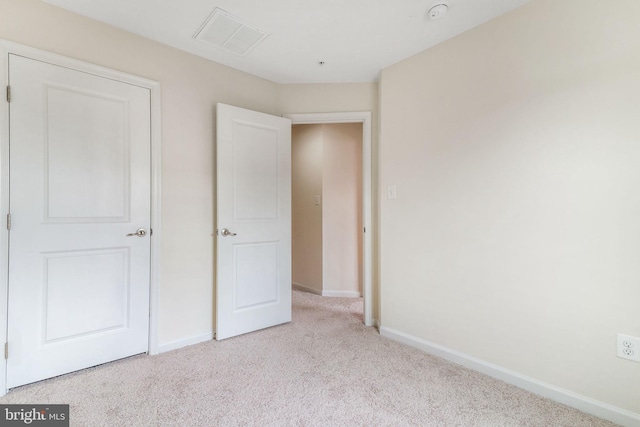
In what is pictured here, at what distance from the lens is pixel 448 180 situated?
2158 mm

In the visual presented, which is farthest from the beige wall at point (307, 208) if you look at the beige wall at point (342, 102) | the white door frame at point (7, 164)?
the white door frame at point (7, 164)

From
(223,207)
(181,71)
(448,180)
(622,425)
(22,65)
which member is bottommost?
(622,425)

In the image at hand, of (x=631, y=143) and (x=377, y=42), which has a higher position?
(x=377, y=42)

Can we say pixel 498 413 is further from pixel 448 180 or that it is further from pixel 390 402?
pixel 448 180

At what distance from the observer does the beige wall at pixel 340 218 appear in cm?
386

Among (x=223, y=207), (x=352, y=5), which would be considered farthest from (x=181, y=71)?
(x=352, y=5)

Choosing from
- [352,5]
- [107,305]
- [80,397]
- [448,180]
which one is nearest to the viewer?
[80,397]

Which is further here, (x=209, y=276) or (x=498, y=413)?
(x=209, y=276)

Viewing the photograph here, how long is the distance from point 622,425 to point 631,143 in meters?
→ 1.41

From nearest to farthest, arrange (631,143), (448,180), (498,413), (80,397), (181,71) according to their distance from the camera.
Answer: (631,143) → (498,413) → (80,397) → (448,180) → (181,71)

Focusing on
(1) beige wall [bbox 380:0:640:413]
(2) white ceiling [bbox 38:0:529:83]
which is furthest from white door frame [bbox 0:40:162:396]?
(1) beige wall [bbox 380:0:640:413]

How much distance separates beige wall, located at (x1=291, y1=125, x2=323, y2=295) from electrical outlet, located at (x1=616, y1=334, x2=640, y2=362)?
2.88 metres

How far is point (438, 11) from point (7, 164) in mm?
2715

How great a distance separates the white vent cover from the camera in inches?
76.3
